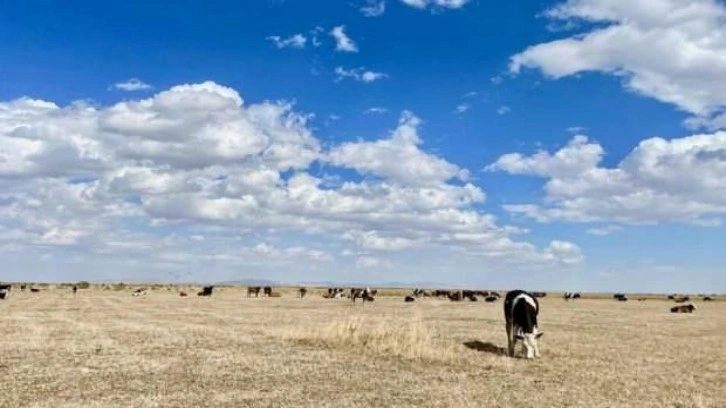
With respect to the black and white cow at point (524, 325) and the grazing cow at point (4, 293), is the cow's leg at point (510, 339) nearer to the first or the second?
the black and white cow at point (524, 325)

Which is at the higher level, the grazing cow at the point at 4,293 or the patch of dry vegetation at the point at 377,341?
the grazing cow at the point at 4,293

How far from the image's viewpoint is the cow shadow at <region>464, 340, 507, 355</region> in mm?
31447

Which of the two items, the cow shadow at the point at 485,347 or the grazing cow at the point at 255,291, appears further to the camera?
the grazing cow at the point at 255,291

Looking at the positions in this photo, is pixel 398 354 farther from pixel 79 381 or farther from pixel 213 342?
pixel 79 381

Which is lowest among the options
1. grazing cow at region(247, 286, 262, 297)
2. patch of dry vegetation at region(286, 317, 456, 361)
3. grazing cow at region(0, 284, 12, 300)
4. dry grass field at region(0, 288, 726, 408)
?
dry grass field at region(0, 288, 726, 408)

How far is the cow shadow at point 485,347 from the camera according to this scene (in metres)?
31.4

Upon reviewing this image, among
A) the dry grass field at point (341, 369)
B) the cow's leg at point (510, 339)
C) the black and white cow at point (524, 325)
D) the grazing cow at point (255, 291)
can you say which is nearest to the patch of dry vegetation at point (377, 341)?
the dry grass field at point (341, 369)

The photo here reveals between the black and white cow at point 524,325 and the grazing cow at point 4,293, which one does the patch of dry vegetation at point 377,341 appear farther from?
the grazing cow at point 4,293

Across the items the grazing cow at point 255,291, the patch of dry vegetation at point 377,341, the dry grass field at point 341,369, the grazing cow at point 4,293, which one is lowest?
the dry grass field at point 341,369

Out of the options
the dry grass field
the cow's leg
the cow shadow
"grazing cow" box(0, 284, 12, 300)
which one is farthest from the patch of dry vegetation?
"grazing cow" box(0, 284, 12, 300)

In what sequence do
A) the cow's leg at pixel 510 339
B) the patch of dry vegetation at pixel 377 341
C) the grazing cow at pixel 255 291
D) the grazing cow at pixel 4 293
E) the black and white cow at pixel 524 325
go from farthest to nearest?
the grazing cow at pixel 255 291
the grazing cow at pixel 4 293
the cow's leg at pixel 510 339
the black and white cow at pixel 524 325
the patch of dry vegetation at pixel 377 341

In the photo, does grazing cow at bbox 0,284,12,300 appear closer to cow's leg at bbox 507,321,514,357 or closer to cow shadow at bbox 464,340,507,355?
cow shadow at bbox 464,340,507,355

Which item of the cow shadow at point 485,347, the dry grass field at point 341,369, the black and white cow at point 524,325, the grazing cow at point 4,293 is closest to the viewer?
the dry grass field at point 341,369

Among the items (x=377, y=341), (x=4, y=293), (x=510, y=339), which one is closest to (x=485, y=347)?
(x=510, y=339)
